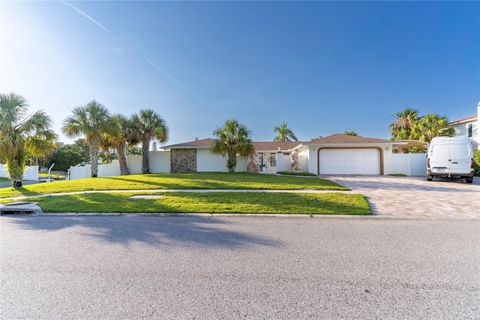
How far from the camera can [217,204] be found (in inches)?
270

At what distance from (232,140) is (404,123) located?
23.2 meters

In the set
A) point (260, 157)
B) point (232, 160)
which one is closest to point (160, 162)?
point (232, 160)

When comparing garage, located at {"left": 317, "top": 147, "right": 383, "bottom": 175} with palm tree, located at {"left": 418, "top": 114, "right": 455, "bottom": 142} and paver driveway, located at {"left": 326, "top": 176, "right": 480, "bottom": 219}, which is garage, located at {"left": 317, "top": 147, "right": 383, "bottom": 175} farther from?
paver driveway, located at {"left": 326, "top": 176, "right": 480, "bottom": 219}

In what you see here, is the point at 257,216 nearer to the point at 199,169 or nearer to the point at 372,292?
the point at 372,292

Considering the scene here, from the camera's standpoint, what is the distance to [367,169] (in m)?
17.0

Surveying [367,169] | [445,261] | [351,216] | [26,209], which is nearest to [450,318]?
[445,261]

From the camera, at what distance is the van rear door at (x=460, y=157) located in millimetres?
10945

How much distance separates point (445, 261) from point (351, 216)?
2.48 m

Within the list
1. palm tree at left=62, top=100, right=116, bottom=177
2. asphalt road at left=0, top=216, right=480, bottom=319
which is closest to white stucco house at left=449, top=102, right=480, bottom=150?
asphalt road at left=0, top=216, right=480, bottom=319

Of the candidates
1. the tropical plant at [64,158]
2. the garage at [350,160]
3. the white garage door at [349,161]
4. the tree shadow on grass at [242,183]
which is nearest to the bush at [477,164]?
the garage at [350,160]

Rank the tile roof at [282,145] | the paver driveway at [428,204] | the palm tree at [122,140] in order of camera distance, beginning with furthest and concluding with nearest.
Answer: the palm tree at [122,140] < the tile roof at [282,145] < the paver driveway at [428,204]

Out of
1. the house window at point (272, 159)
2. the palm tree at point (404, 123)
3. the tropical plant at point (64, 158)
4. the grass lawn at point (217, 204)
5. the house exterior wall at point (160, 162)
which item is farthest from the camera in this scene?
the tropical plant at point (64, 158)

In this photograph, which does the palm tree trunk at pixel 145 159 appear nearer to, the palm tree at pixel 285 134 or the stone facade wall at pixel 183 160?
the stone facade wall at pixel 183 160

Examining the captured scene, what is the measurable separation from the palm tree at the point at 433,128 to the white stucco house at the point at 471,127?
248cm
